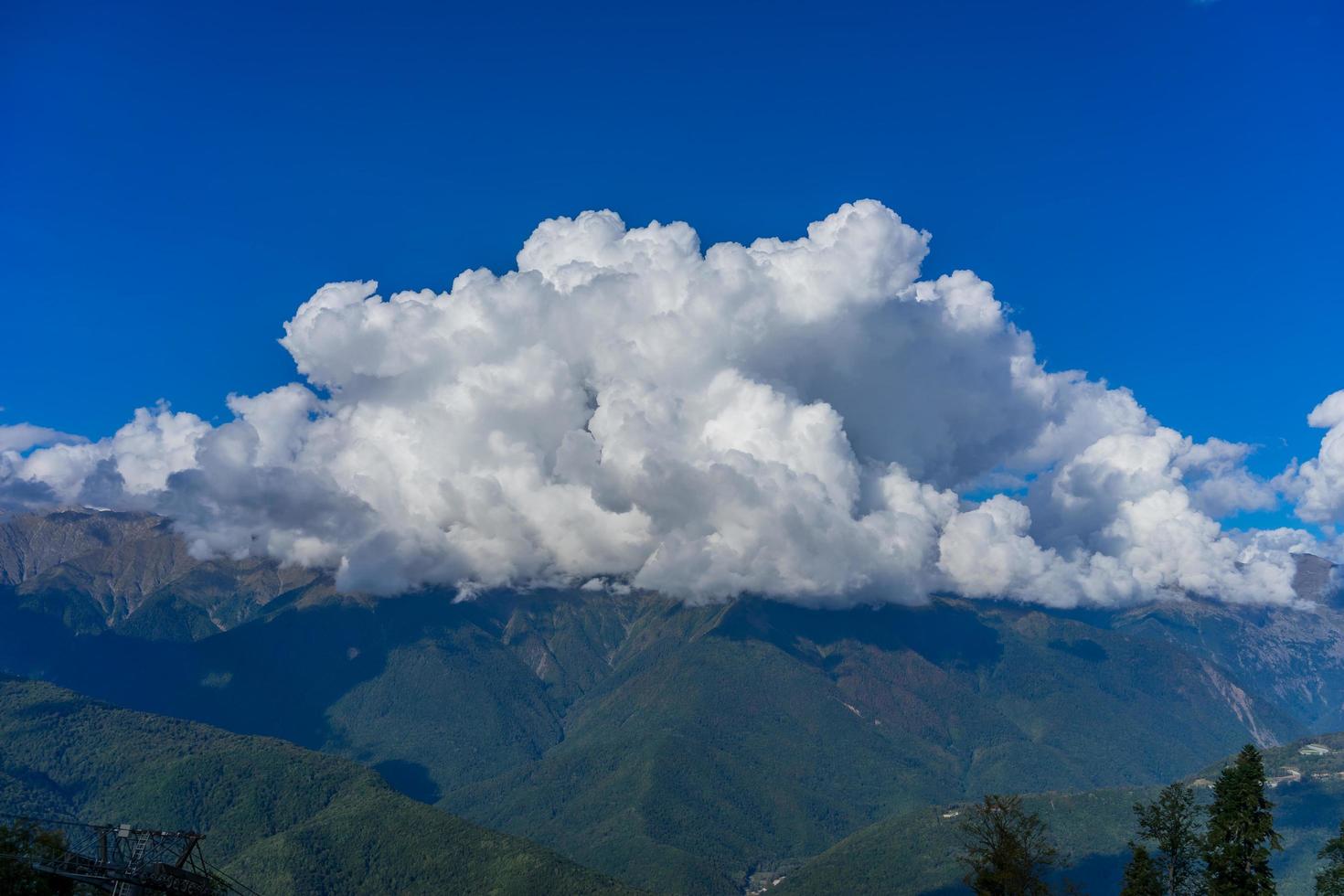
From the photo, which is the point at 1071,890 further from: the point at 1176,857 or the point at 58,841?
the point at 58,841

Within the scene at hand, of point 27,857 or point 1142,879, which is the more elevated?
point 27,857

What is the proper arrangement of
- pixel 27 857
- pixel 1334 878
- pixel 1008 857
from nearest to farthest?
pixel 27 857 < pixel 1334 878 < pixel 1008 857

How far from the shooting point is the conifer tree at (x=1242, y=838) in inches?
3521

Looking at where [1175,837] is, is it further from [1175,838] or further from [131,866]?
[131,866]

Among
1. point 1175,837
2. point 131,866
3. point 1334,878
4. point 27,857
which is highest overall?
point 27,857

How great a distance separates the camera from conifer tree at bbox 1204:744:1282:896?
293ft

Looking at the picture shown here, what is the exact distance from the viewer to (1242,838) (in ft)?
297

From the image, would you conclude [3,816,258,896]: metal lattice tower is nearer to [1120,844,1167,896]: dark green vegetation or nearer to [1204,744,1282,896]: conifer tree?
[1120,844,1167,896]: dark green vegetation

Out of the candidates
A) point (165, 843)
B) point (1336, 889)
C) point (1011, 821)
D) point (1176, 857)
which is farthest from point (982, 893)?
point (165, 843)

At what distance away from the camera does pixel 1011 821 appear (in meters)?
102

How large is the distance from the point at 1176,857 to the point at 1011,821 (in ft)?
45.2

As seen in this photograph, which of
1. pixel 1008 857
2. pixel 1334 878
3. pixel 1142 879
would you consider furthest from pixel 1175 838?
pixel 1008 857

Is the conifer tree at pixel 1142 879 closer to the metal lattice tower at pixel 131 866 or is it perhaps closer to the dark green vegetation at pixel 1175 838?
the dark green vegetation at pixel 1175 838

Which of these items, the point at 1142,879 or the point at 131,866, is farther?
the point at 1142,879
